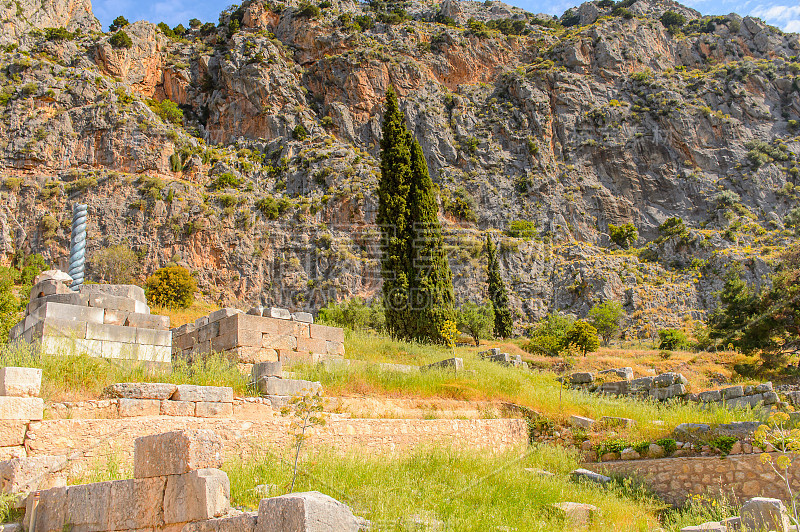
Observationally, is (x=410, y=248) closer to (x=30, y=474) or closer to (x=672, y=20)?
(x=30, y=474)

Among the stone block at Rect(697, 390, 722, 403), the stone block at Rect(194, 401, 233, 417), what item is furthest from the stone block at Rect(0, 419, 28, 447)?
the stone block at Rect(697, 390, 722, 403)

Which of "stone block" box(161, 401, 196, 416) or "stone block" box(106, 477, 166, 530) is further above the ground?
"stone block" box(161, 401, 196, 416)

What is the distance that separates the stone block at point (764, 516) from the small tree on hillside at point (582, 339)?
21103mm

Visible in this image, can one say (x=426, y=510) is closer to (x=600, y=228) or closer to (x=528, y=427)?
(x=528, y=427)

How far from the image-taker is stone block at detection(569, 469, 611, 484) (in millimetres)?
8375

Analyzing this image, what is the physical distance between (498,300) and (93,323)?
104ft

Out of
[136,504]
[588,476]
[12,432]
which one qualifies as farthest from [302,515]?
[588,476]

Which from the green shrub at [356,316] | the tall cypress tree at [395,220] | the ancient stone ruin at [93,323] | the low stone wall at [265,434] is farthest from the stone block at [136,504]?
the green shrub at [356,316]

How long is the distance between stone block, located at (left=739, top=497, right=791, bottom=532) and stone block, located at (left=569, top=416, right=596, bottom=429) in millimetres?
4831

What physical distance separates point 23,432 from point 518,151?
52517mm

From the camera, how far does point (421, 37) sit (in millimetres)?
60500

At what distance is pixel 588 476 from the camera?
8492mm

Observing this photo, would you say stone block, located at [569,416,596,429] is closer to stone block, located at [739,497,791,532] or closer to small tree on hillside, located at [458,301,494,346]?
stone block, located at [739,497,791,532]

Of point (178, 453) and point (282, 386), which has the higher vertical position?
point (282, 386)
